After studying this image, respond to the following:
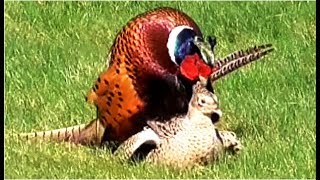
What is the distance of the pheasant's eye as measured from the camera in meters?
6.00

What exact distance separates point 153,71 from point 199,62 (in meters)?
0.25

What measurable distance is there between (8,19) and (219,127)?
5.22 ft

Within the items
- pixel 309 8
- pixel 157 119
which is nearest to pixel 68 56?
pixel 157 119

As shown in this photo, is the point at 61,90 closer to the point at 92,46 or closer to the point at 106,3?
the point at 92,46

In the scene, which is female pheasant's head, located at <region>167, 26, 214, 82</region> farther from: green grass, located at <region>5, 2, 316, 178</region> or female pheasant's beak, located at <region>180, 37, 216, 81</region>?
green grass, located at <region>5, 2, 316, 178</region>

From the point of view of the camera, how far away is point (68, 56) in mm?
6699

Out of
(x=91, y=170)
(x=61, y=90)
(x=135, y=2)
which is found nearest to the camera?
(x=91, y=170)

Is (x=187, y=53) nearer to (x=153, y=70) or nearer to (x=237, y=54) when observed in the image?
(x=153, y=70)

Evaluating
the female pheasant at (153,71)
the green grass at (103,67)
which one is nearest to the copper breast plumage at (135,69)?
the female pheasant at (153,71)

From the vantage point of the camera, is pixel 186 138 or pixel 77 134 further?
pixel 77 134

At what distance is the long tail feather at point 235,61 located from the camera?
6.25 meters

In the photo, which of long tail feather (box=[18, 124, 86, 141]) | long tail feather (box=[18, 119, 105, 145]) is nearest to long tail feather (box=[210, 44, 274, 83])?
long tail feather (box=[18, 119, 105, 145])

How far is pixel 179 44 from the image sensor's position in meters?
6.01

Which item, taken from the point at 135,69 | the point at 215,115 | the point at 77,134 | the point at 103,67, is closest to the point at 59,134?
the point at 77,134
